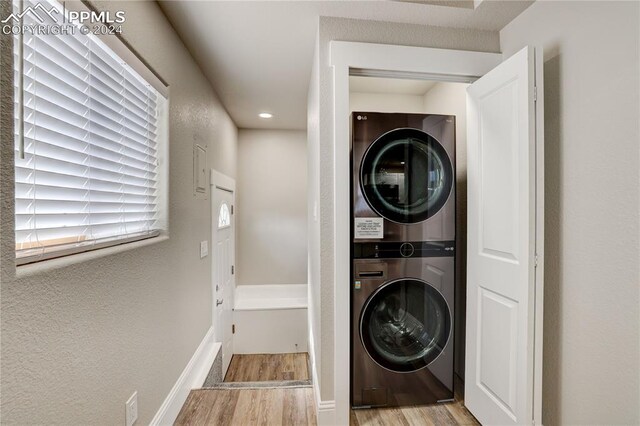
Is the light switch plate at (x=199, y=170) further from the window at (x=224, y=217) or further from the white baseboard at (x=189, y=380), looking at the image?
the white baseboard at (x=189, y=380)

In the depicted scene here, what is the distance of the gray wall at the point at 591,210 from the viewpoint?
3.71ft

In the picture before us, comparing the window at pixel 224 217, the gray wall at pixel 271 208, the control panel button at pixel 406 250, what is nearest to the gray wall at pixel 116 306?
the window at pixel 224 217

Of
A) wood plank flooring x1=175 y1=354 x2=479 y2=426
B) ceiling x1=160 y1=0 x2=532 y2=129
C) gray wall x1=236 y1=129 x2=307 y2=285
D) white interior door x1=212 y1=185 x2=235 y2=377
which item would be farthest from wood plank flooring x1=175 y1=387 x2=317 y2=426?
ceiling x1=160 y1=0 x2=532 y2=129

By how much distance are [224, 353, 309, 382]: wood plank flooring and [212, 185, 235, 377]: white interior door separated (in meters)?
0.12

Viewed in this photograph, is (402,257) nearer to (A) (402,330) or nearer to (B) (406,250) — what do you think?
(B) (406,250)

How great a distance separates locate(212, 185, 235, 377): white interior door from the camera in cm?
281

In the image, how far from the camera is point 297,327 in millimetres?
3629

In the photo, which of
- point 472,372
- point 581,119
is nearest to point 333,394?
point 472,372

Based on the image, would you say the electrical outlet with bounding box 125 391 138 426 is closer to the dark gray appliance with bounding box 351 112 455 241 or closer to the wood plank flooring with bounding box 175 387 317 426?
the wood plank flooring with bounding box 175 387 317 426

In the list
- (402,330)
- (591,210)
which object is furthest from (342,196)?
(591,210)

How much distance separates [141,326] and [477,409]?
1871 mm

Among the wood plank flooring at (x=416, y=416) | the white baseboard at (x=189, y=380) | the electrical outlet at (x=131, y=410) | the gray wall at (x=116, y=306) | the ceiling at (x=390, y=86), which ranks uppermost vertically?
the ceiling at (x=390, y=86)

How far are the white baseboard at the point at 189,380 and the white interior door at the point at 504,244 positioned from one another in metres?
1.75

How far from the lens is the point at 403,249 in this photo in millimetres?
1794
